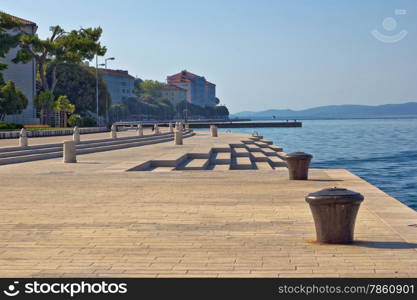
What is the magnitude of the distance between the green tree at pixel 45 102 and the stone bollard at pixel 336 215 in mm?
65807

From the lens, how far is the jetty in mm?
7883

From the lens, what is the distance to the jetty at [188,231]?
7.88 m

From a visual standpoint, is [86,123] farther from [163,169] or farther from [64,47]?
[163,169]

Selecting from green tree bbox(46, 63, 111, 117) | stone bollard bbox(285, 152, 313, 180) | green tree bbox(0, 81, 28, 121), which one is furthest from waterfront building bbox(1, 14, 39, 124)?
stone bollard bbox(285, 152, 313, 180)

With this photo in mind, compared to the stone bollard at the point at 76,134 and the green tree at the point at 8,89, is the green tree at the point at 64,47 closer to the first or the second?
the green tree at the point at 8,89

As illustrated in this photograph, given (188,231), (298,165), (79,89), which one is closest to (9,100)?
(79,89)

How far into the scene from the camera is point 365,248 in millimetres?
8969

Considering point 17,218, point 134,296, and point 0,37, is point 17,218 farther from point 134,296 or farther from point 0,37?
point 0,37

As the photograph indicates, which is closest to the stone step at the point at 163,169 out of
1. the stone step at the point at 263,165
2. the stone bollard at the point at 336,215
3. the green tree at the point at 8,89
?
the stone step at the point at 263,165

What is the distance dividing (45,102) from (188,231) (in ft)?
214

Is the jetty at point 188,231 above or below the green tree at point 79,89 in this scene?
below

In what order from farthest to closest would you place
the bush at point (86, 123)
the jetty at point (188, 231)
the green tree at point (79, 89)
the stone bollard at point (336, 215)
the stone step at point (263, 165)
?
the green tree at point (79, 89)
the bush at point (86, 123)
the stone step at point (263, 165)
the stone bollard at point (336, 215)
the jetty at point (188, 231)

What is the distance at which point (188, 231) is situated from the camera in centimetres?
1038

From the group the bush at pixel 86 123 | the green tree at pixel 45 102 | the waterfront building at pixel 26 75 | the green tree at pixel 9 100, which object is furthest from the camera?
the waterfront building at pixel 26 75
